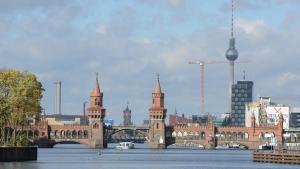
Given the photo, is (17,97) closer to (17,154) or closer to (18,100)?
(18,100)

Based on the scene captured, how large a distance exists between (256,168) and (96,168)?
2307 cm

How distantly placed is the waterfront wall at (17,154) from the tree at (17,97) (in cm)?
259

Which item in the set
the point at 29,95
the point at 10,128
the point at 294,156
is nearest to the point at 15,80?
the point at 29,95

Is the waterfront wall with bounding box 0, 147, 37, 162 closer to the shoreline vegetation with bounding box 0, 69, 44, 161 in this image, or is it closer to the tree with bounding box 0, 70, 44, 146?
the shoreline vegetation with bounding box 0, 69, 44, 161

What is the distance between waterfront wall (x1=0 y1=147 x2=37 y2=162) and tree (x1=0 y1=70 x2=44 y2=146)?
2588mm

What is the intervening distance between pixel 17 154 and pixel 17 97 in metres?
9.05

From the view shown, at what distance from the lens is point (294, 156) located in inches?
6806

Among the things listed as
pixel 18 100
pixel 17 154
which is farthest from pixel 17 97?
pixel 17 154

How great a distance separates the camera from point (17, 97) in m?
162

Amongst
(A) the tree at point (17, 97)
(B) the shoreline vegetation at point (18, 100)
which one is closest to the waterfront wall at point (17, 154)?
(B) the shoreline vegetation at point (18, 100)

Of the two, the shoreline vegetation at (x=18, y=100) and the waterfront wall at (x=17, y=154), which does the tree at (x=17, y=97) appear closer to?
the shoreline vegetation at (x=18, y=100)

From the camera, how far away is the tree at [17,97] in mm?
162125

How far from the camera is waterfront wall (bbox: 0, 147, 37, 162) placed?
153938 millimetres

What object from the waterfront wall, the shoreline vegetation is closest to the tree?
the shoreline vegetation
